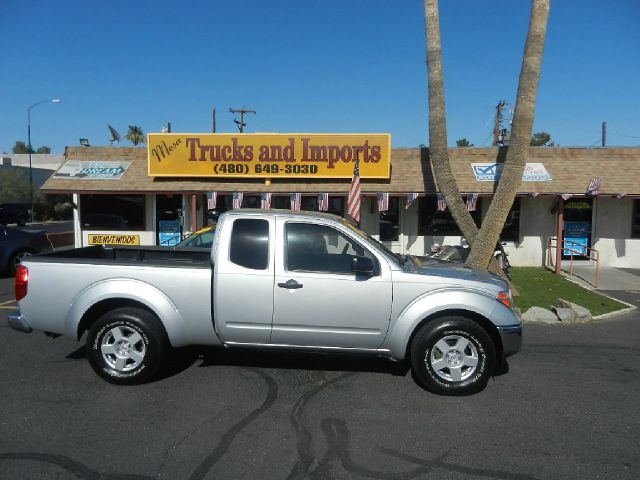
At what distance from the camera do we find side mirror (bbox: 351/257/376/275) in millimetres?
4713

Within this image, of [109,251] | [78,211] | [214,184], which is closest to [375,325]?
[109,251]

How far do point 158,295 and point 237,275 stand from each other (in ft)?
2.71

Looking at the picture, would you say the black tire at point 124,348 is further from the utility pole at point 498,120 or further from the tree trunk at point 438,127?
the utility pole at point 498,120

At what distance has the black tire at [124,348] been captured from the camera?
16.3 feet

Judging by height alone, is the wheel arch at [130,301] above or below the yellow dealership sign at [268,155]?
below

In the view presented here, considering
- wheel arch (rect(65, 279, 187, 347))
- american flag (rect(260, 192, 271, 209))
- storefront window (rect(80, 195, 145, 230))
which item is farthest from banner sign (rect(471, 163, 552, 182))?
A: wheel arch (rect(65, 279, 187, 347))

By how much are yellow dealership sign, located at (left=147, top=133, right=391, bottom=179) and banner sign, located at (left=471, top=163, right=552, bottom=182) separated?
2.75 metres

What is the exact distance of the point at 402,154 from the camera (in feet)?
52.0

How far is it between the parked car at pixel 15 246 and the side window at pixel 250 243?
9800 millimetres

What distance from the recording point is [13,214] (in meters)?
38.3

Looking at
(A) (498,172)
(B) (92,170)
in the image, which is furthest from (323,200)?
(B) (92,170)

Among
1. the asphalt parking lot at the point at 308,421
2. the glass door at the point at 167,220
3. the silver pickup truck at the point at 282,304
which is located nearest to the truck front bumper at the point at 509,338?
the silver pickup truck at the point at 282,304

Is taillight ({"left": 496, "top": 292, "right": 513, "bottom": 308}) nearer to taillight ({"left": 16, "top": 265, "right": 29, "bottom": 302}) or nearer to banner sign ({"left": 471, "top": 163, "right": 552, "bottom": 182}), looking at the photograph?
taillight ({"left": 16, "top": 265, "right": 29, "bottom": 302})

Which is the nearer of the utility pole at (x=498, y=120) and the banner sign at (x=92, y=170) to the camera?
the banner sign at (x=92, y=170)
